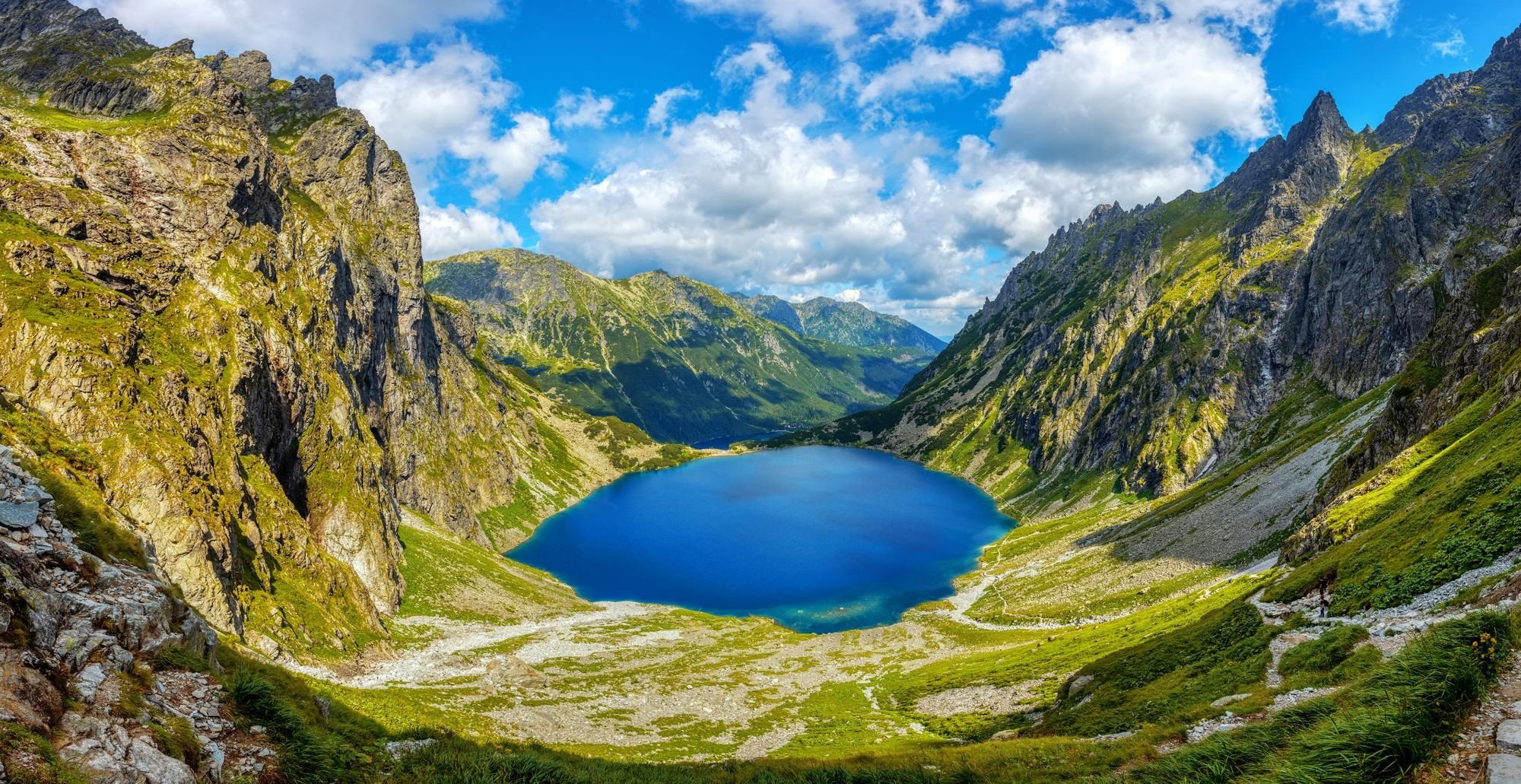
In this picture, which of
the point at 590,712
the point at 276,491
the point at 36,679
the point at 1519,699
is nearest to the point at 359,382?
the point at 276,491

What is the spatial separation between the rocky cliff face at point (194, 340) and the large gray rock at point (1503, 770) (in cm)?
4032

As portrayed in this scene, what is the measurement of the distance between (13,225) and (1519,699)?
108m

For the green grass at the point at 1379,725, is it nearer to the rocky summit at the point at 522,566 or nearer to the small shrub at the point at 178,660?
the rocky summit at the point at 522,566

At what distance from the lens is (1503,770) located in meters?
8.12

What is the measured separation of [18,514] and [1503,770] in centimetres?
3057

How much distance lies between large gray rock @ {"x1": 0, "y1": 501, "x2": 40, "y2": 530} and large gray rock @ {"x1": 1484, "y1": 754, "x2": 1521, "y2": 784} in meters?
29.9

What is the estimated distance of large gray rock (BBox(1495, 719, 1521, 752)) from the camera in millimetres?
8562

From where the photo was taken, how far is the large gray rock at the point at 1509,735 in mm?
8562

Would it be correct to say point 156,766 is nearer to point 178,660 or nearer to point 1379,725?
point 178,660

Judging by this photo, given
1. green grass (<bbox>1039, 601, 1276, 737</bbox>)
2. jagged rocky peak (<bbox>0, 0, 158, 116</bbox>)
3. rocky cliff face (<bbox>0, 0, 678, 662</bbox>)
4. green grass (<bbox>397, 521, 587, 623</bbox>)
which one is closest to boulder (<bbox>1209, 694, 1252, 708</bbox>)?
green grass (<bbox>1039, 601, 1276, 737</bbox>)

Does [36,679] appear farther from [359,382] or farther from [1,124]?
[359,382]

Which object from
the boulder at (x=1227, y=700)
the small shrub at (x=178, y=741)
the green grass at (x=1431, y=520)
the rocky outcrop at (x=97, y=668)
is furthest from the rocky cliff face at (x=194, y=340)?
the green grass at (x=1431, y=520)

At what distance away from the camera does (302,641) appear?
6862cm

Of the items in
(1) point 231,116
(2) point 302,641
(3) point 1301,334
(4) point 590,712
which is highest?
(1) point 231,116
